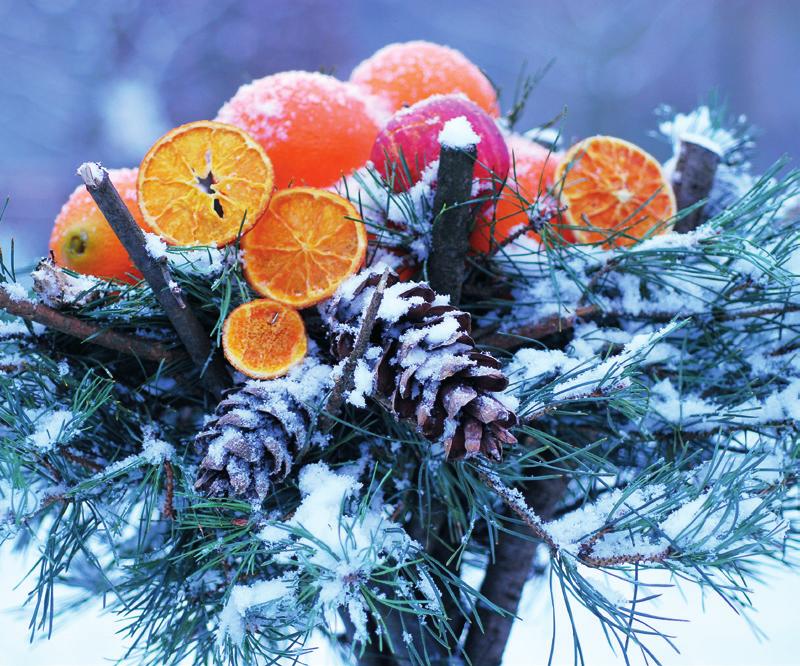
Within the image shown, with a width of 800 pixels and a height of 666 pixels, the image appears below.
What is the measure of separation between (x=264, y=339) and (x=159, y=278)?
0.22 ft

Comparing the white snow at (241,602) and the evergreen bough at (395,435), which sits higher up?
the evergreen bough at (395,435)

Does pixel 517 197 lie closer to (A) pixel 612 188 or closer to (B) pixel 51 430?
(A) pixel 612 188

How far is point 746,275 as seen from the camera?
0.52 m

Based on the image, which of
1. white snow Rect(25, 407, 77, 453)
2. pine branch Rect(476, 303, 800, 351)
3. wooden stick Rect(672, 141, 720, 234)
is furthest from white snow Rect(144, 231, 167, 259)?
wooden stick Rect(672, 141, 720, 234)

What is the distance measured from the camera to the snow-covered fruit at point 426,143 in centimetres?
50

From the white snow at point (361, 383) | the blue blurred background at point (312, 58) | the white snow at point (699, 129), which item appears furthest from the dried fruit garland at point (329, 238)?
the blue blurred background at point (312, 58)

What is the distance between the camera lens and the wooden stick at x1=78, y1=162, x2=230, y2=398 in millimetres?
416

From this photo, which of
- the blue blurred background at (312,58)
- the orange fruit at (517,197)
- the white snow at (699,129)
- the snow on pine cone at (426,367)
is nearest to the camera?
the snow on pine cone at (426,367)

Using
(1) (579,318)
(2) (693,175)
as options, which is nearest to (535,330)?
(1) (579,318)

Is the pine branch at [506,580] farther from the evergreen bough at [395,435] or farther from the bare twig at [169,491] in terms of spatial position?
the bare twig at [169,491]

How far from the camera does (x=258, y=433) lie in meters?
0.42

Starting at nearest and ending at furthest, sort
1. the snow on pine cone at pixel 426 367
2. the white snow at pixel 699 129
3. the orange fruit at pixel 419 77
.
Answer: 1. the snow on pine cone at pixel 426 367
2. the orange fruit at pixel 419 77
3. the white snow at pixel 699 129

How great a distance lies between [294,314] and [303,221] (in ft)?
0.21

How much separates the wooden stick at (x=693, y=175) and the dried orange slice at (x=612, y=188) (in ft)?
0.24
